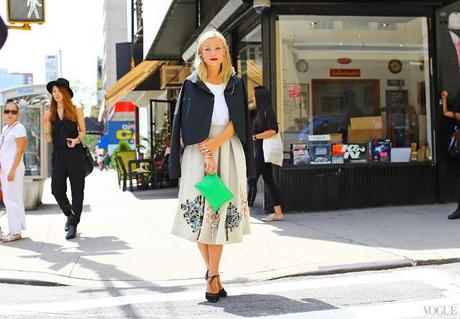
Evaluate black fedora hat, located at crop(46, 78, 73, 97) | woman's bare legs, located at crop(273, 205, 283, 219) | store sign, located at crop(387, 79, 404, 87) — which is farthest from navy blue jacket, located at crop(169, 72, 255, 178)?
store sign, located at crop(387, 79, 404, 87)

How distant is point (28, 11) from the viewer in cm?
856

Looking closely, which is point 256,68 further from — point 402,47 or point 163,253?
point 163,253

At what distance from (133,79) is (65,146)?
340 inches

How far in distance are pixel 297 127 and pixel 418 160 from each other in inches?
81.1

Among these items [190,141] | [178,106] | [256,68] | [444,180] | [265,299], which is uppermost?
[256,68]

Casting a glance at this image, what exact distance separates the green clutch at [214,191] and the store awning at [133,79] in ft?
38.1

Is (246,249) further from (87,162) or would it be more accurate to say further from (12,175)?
(12,175)

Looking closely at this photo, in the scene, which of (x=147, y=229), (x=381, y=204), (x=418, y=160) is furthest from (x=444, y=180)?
(x=147, y=229)

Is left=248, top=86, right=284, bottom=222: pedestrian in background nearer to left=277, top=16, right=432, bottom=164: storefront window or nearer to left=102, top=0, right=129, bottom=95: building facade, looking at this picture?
left=277, top=16, right=432, bottom=164: storefront window

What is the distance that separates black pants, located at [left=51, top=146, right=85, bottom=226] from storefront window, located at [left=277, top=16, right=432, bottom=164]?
10.1ft

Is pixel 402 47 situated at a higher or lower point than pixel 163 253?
higher

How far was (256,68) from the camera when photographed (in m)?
9.40

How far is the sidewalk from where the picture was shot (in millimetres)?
5383

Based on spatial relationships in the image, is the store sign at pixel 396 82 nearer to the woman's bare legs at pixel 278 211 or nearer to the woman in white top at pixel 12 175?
the woman's bare legs at pixel 278 211
